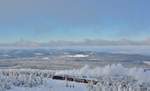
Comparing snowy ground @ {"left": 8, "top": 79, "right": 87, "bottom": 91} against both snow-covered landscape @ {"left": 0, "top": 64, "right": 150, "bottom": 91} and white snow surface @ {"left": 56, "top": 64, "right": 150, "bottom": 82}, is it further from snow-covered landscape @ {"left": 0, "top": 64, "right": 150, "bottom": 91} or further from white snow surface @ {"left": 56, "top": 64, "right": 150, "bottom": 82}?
white snow surface @ {"left": 56, "top": 64, "right": 150, "bottom": 82}

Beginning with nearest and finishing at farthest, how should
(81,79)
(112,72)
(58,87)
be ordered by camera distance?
1. (58,87)
2. (112,72)
3. (81,79)

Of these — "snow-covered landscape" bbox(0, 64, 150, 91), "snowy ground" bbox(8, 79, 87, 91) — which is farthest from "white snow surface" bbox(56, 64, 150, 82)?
"snowy ground" bbox(8, 79, 87, 91)

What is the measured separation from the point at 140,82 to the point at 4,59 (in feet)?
85.8

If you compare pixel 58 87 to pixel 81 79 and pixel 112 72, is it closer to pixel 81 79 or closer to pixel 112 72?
pixel 81 79

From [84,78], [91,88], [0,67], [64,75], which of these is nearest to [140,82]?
[91,88]

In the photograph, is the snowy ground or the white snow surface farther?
the white snow surface

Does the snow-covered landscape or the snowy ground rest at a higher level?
the snow-covered landscape

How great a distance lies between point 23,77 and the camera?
2995 inches

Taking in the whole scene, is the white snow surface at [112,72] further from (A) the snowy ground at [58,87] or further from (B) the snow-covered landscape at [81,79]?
(A) the snowy ground at [58,87]

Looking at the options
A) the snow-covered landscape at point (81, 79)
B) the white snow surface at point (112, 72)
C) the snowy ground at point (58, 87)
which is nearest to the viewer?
the snow-covered landscape at point (81, 79)

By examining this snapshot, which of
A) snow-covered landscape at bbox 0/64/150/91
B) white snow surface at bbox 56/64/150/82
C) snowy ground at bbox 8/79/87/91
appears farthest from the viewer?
white snow surface at bbox 56/64/150/82

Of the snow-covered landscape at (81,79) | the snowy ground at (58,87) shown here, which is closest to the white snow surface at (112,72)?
the snow-covered landscape at (81,79)

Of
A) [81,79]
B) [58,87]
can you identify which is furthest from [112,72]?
[58,87]

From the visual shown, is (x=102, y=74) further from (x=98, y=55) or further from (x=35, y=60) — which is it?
(x=35, y=60)
